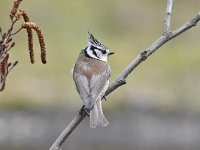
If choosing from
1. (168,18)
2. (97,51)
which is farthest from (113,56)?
(168,18)

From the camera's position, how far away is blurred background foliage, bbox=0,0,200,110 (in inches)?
475

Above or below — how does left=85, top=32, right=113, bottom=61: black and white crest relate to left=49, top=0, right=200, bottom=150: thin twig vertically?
above

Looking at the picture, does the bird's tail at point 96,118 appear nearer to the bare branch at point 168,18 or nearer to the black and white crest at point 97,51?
the black and white crest at point 97,51

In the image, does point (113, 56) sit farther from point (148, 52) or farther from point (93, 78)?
point (148, 52)

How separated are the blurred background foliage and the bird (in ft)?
16.1

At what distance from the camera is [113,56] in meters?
13.1

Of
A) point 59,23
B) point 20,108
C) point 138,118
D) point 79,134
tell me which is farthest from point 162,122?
point 59,23

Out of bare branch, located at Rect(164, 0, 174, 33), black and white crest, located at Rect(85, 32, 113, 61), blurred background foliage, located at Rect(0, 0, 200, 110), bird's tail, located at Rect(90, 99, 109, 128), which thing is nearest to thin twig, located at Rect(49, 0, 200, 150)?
bare branch, located at Rect(164, 0, 174, 33)

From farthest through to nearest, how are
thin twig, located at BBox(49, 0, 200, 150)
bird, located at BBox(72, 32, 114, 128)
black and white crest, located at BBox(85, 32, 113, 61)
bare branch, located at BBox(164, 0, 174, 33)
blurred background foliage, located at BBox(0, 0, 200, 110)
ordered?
blurred background foliage, located at BBox(0, 0, 200, 110), black and white crest, located at BBox(85, 32, 113, 61), bird, located at BBox(72, 32, 114, 128), bare branch, located at BBox(164, 0, 174, 33), thin twig, located at BBox(49, 0, 200, 150)

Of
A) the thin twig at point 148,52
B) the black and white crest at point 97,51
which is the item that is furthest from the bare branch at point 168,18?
the black and white crest at point 97,51

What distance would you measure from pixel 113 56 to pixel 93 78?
6.81 m

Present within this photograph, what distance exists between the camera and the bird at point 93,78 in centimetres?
563

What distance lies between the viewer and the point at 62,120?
11398mm

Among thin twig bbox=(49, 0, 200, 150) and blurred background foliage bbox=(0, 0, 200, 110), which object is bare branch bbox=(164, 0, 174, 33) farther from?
blurred background foliage bbox=(0, 0, 200, 110)
